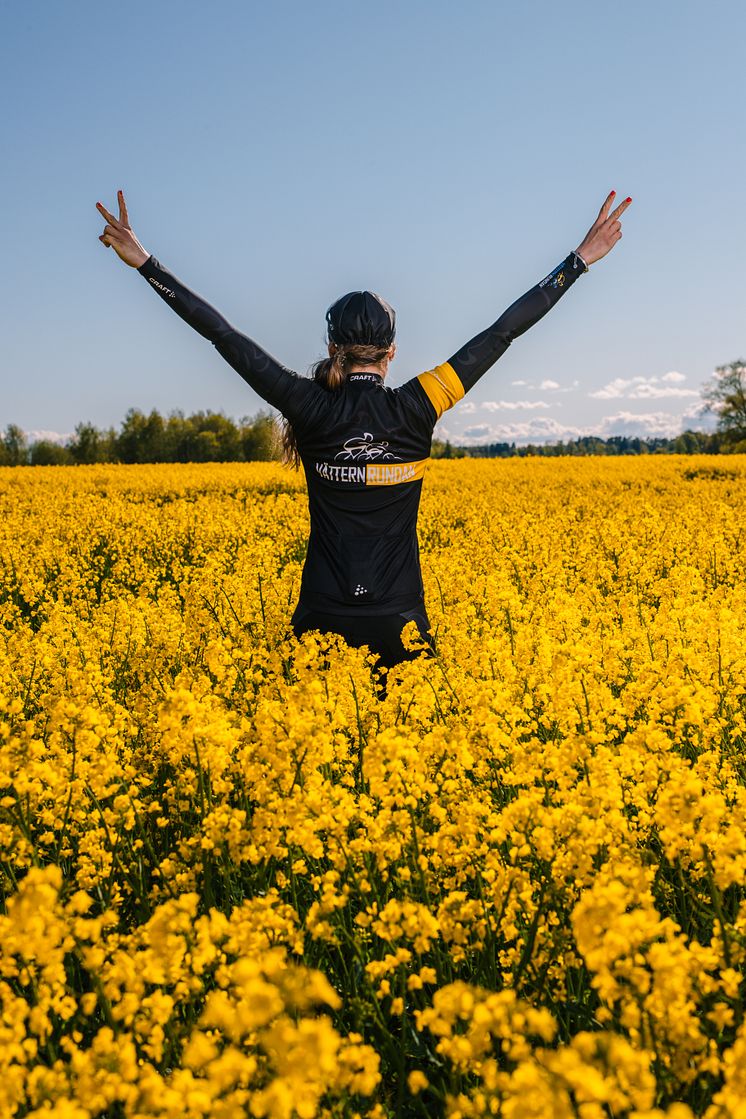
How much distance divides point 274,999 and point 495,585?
4238 mm

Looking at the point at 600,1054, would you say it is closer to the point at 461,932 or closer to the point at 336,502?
the point at 461,932

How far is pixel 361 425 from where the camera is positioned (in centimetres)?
385

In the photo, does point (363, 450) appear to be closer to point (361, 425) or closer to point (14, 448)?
point (361, 425)

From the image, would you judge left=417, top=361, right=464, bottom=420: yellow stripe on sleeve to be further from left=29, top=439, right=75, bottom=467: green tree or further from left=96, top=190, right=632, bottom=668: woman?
left=29, top=439, right=75, bottom=467: green tree

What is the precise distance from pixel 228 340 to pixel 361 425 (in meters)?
0.75

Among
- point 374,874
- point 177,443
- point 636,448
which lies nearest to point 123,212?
point 374,874

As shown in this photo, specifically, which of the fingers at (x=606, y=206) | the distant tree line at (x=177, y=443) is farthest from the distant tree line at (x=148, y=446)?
the fingers at (x=606, y=206)

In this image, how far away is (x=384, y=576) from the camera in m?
4.05

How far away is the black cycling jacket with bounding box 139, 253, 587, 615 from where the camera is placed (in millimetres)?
3801

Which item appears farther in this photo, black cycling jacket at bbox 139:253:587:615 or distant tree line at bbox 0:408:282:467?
distant tree line at bbox 0:408:282:467

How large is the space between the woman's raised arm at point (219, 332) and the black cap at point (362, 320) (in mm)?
294

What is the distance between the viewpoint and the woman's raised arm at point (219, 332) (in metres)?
3.77

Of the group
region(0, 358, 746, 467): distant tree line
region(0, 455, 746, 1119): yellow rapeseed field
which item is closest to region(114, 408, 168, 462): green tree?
region(0, 358, 746, 467): distant tree line

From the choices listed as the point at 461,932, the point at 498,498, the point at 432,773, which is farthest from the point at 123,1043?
the point at 498,498
